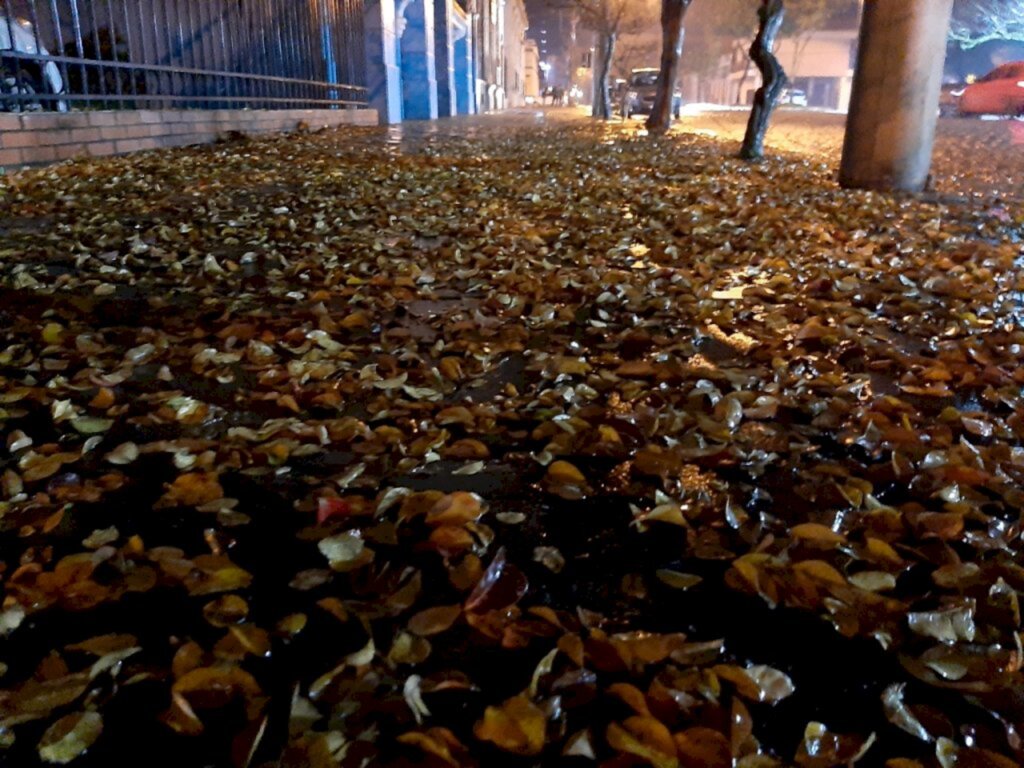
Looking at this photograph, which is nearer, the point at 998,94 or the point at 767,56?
the point at 767,56

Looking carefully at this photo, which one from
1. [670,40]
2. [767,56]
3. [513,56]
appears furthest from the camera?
[513,56]

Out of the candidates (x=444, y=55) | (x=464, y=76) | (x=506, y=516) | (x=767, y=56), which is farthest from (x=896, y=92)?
(x=464, y=76)

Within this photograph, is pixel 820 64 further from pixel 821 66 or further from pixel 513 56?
pixel 513 56

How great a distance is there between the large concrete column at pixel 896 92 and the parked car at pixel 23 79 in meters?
8.57

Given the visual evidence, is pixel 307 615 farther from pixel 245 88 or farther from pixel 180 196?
pixel 245 88

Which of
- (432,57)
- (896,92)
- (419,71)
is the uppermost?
(432,57)

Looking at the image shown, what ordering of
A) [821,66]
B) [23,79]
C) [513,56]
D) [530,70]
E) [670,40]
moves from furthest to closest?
[530,70], [821,66], [513,56], [670,40], [23,79]

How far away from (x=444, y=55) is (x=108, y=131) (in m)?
22.0

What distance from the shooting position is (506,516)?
224 cm

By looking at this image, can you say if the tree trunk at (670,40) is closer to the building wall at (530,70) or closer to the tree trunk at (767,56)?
the tree trunk at (767,56)

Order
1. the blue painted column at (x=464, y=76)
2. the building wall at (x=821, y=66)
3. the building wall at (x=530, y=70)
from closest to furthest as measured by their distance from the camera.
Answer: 1. the blue painted column at (x=464, y=76)
2. the building wall at (x=821, y=66)
3. the building wall at (x=530, y=70)

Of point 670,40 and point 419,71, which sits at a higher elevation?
point 670,40

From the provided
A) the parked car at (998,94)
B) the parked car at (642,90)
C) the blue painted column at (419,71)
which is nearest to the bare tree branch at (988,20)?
the parked car at (642,90)

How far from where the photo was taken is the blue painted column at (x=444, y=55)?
28.8 metres
